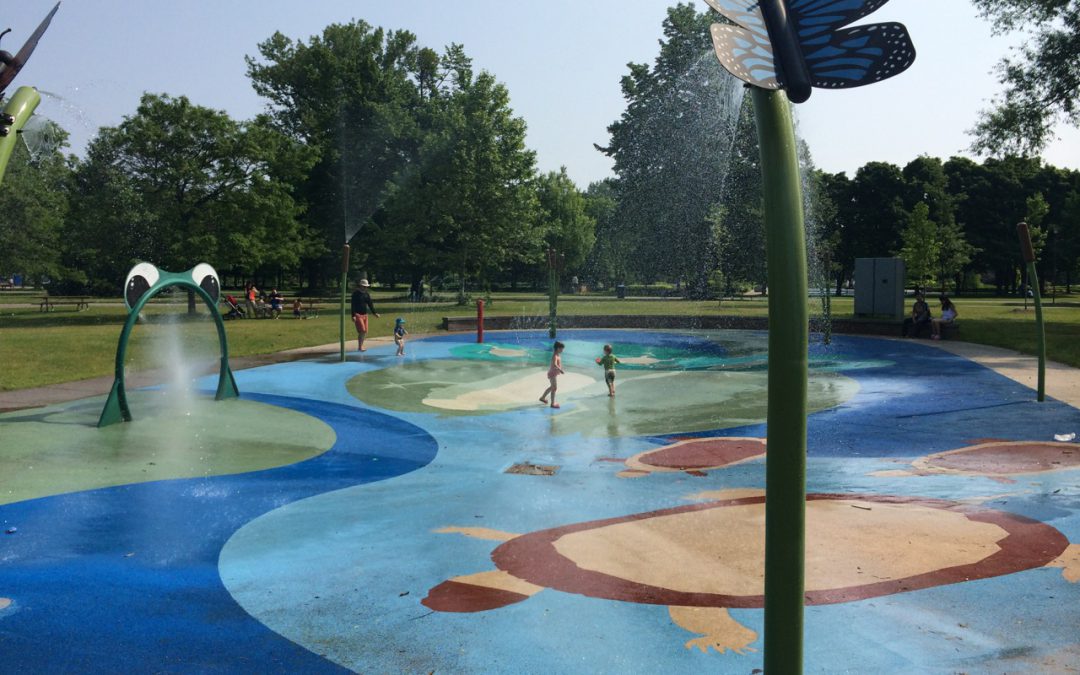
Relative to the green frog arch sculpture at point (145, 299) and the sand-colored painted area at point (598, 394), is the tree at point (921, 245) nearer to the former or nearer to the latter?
the sand-colored painted area at point (598, 394)

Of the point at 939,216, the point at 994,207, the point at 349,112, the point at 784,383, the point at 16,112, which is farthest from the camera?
the point at 994,207

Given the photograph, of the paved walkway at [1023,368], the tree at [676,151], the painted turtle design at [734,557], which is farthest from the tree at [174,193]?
the painted turtle design at [734,557]

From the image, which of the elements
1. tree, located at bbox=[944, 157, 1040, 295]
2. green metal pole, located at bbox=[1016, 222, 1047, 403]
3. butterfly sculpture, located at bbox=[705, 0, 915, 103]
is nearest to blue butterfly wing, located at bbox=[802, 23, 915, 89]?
butterfly sculpture, located at bbox=[705, 0, 915, 103]

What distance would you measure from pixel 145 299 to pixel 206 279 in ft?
4.31

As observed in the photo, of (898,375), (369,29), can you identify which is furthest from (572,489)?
(369,29)

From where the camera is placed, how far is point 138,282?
41.6 feet

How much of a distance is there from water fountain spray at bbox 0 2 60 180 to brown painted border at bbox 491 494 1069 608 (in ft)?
13.9

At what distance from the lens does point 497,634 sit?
4969 millimetres

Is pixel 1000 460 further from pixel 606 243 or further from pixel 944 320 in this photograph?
pixel 606 243

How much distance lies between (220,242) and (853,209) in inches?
2492

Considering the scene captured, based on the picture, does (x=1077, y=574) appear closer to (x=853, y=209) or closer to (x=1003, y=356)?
(x=1003, y=356)

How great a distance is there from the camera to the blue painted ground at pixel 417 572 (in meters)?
4.65

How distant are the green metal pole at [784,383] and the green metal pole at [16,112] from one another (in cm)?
299

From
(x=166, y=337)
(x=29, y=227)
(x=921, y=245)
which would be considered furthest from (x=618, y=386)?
(x=921, y=245)
